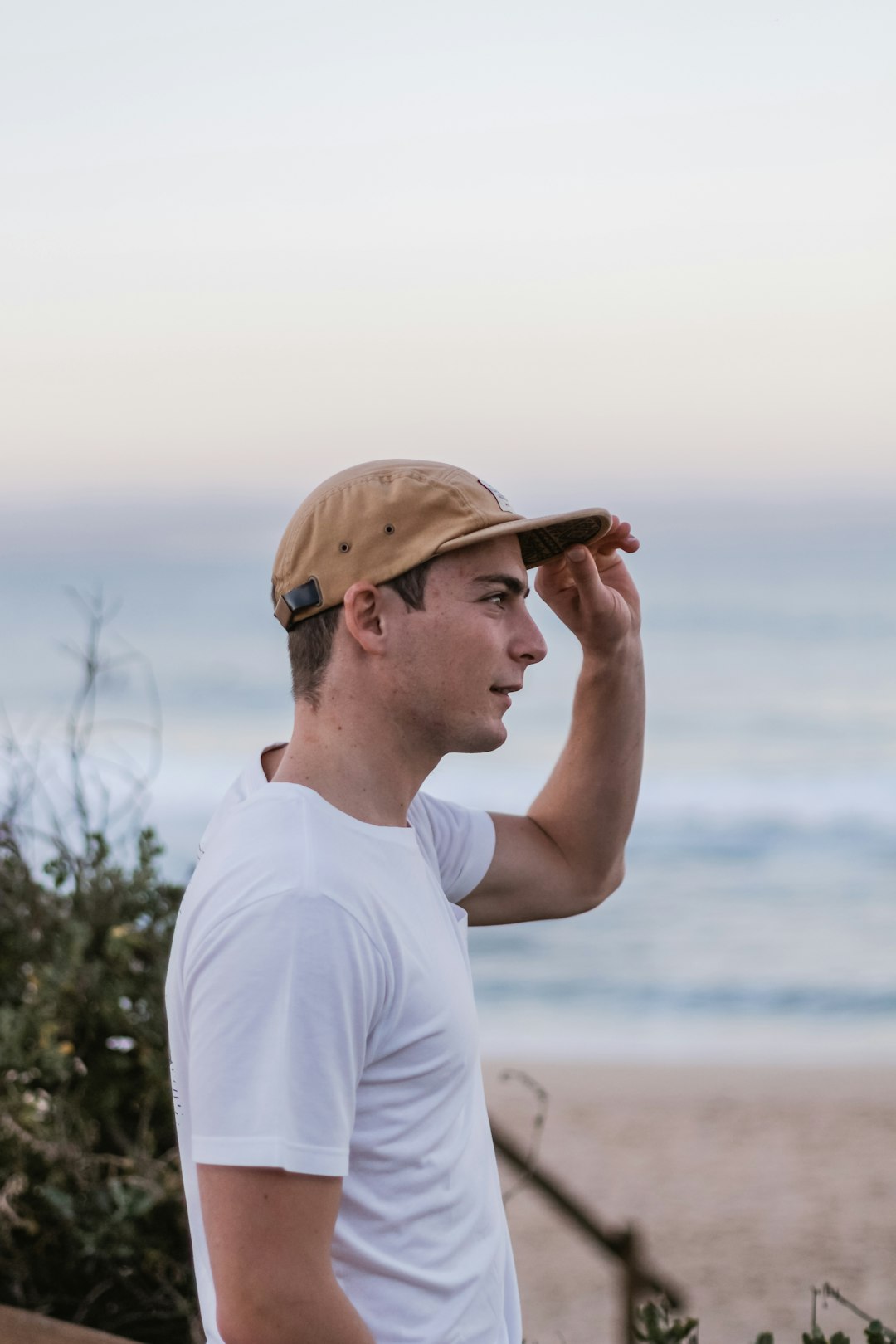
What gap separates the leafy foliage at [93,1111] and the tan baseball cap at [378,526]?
6.06 feet

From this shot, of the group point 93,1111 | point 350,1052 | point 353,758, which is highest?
point 353,758

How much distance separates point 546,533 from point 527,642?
261mm

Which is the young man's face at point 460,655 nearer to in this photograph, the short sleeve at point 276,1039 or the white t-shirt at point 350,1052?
the white t-shirt at point 350,1052

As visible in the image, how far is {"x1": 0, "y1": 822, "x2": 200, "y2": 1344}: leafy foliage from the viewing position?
327cm

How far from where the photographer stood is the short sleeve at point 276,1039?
1558 millimetres

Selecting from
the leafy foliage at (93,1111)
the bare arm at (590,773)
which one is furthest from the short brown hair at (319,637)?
the leafy foliage at (93,1111)

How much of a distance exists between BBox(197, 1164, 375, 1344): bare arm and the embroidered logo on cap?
944mm

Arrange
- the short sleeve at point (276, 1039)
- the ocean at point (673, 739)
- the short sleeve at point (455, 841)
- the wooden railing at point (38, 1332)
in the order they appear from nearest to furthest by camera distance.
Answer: the short sleeve at point (276, 1039)
the short sleeve at point (455, 841)
the wooden railing at point (38, 1332)
the ocean at point (673, 739)

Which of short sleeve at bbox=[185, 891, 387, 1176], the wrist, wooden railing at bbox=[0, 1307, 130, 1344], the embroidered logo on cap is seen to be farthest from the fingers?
wooden railing at bbox=[0, 1307, 130, 1344]

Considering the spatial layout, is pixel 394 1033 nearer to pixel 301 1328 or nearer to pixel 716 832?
pixel 301 1328

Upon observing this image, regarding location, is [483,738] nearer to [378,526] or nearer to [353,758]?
[353,758]

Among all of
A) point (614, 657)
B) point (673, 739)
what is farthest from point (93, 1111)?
point (673, 739)

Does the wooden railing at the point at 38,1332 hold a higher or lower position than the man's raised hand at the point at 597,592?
lower

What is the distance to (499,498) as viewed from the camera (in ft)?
6.77
